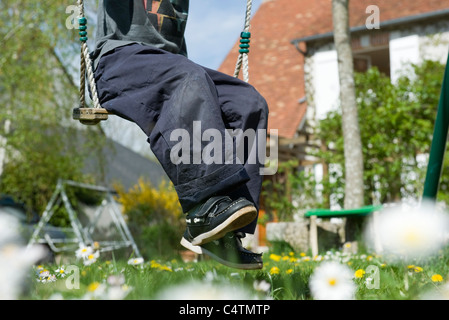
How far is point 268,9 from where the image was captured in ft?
42.0

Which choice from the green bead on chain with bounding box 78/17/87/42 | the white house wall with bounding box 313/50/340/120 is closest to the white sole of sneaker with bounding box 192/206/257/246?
the green bead on chain with bounding box 78/17/87/42

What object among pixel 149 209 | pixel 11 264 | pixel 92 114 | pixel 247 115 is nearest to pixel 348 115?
pixel 247 115

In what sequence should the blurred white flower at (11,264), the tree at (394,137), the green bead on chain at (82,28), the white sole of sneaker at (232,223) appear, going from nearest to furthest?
the blurred white flower at (11,264)
the white sole of sneaker at (232,223)
the green bead on chain at (82,28)
the tree at (394,137)

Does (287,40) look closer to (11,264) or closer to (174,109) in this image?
(174,109)

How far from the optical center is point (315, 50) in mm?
10047

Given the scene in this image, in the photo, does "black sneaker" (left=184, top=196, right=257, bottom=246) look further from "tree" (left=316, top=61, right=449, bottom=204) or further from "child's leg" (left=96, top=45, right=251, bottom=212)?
"tree" (left=316, top=61, right=449, bottom=204)

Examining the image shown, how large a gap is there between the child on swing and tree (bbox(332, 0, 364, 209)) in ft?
12.8

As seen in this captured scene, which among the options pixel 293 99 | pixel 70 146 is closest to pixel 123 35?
pixel 70 146

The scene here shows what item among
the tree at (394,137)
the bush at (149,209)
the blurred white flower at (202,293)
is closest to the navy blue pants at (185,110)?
the blurred white flower at (202,293)

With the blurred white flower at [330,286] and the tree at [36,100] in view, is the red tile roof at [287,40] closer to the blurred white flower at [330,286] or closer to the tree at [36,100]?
the tree at [36,100]

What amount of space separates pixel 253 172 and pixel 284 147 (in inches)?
316

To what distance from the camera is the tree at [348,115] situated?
574cm

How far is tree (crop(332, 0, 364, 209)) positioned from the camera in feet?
18.8

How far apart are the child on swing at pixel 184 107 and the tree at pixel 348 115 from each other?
3.90 m
